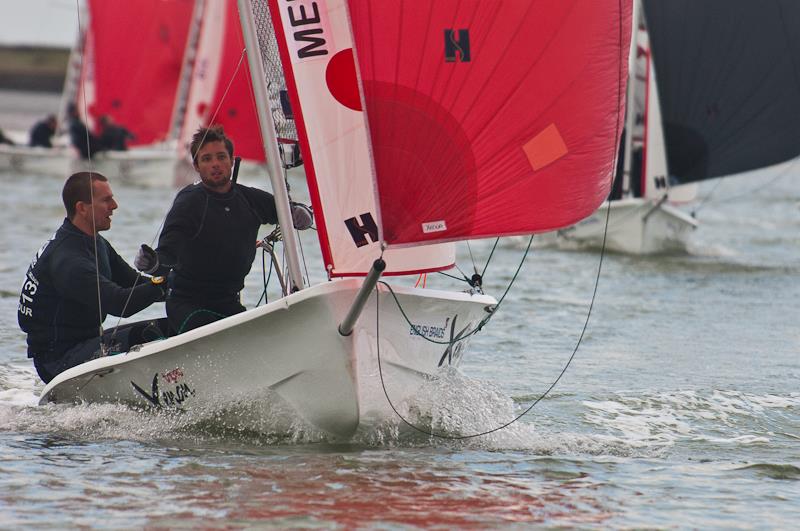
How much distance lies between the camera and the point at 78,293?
6.03 m

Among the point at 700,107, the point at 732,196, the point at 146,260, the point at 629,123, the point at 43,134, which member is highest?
the point at 43,134

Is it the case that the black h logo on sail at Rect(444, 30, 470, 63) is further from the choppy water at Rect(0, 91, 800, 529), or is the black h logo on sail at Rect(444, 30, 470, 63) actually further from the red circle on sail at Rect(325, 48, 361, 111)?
the choppy water at Rect(0, 91, 800, 529)

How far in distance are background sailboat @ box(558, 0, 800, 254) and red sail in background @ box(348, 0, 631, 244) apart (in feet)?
31.5

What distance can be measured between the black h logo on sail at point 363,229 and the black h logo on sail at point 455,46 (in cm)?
69

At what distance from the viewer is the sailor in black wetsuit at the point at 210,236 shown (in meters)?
5.84

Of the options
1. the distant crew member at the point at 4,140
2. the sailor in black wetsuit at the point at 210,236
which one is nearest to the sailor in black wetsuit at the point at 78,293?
the sailor in black wetsuit at the point at 210,236

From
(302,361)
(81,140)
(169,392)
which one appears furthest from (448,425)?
(81,140)

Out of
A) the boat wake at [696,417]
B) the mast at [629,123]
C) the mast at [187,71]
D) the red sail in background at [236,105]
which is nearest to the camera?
the boat wake at [696,417]

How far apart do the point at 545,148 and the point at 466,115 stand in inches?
12.8

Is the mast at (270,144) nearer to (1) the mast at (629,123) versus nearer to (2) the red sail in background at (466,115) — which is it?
(2) the red sail in background at (466,115)

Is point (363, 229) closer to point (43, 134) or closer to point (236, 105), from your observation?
point (236, 105)

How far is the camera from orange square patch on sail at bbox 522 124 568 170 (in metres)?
5.32

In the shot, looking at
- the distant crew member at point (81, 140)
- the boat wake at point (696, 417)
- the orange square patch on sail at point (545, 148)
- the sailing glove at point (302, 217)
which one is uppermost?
the distant crew member at point (81, 140)

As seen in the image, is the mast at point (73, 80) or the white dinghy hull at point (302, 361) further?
the mast at point (73, 80)
